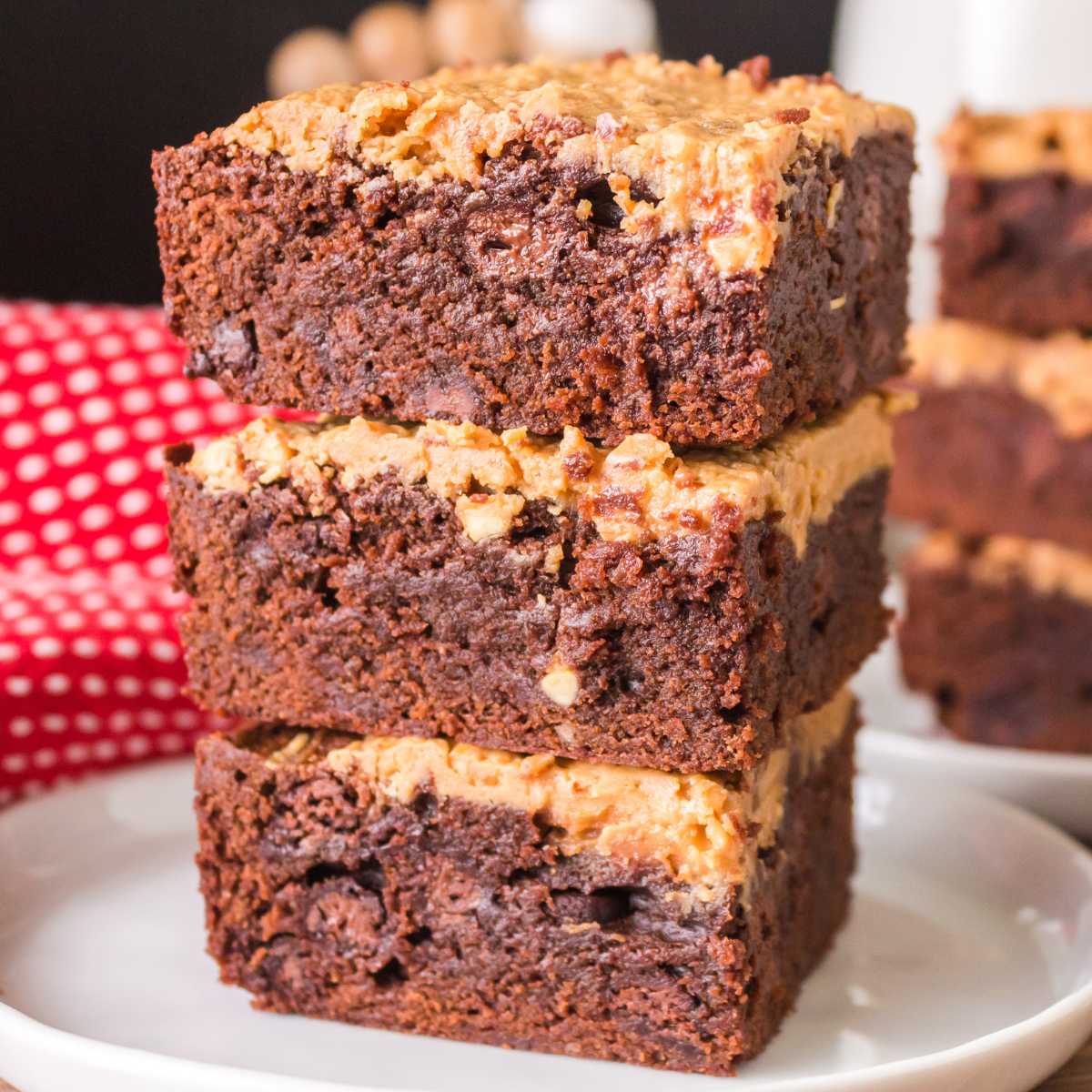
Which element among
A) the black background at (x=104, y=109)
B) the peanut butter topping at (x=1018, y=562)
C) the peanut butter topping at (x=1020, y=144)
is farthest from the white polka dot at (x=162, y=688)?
the black background at (x=104, y=109)

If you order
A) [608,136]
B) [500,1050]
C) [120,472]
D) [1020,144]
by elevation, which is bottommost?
[500,1050]

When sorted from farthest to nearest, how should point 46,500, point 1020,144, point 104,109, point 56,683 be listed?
point 104,109
point 46,500
point 1020,144
point 56,683

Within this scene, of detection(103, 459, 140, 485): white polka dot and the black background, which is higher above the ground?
the black background

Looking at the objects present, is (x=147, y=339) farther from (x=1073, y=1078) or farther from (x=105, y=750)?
(x=1073, y=1078)

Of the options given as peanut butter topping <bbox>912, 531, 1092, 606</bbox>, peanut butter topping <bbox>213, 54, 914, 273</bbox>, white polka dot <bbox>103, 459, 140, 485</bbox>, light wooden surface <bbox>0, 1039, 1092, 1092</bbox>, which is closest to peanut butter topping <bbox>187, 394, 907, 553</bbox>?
peanut butter topping <bbox>213, 54, 914, 273</bbox>

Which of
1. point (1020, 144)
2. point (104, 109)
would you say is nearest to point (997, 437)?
point (1020, 144)

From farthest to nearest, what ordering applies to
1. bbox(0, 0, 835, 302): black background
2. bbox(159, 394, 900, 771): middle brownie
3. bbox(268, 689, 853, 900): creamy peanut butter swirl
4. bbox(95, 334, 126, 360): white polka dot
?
bbox(0, 0, 835, 302): black background < bbox(95, 334, 126, 360): white polka dot < bbox(268, 689, 853, 900): creamy peanut butter swirl < bbox(159, 394, 900, 771): middle brownie

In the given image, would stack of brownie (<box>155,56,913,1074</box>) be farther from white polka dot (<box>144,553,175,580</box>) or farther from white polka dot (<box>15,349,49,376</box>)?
white polka dot (<box>15,349,49,376</box>)
